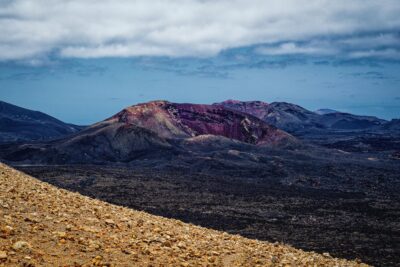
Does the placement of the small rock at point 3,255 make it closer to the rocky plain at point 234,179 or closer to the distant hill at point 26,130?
the rocky plain at point 234,179


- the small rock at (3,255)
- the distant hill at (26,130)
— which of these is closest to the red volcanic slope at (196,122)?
the distant hill at (26,130)

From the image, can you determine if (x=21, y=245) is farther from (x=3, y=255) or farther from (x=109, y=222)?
(x=109, y=222)

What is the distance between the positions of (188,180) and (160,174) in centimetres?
647

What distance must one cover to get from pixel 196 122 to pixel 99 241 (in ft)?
363

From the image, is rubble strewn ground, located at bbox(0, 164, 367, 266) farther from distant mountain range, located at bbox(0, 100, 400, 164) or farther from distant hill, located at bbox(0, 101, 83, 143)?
distant hill, located at bbox(0, 101, 83, 143)

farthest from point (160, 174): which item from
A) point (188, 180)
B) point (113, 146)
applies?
point (113, 146)

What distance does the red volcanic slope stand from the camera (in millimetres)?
114119

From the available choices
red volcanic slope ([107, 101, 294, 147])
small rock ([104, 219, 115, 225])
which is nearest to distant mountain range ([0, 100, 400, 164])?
red volcanic slope ([107, 101, 294, 147])

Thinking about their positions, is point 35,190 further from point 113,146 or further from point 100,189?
point 113,146

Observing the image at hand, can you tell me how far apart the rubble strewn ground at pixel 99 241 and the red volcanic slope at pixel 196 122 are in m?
94.8

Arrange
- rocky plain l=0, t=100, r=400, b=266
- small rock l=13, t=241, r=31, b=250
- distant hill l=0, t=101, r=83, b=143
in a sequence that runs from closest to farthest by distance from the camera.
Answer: small rock l=13, t=241, r=31, b=250 → rocky plain l=0, t=100, r=400, b=266 → distant hill l=0, t=101, r=83, b=143

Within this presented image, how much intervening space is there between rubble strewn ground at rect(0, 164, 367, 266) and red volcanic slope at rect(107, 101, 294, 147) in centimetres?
→ 9483

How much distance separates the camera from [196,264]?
1127 centimetres

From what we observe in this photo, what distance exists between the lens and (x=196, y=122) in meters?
122
